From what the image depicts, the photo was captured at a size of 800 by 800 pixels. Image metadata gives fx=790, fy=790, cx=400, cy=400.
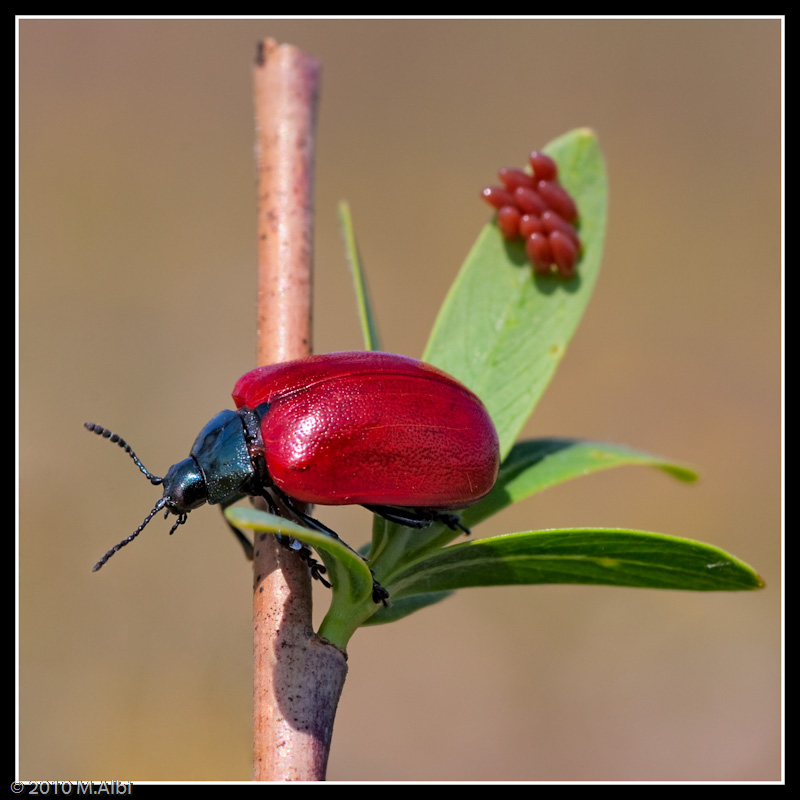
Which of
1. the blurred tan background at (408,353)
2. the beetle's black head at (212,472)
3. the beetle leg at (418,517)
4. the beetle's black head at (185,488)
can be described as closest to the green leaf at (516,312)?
the beetle leg at (418,517)

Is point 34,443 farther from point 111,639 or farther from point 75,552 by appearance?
point 111,639

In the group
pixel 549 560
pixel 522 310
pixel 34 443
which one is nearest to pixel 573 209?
pixel 522 310

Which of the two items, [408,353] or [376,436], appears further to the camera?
[408,353]

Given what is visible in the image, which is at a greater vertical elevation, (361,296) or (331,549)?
(361,296)

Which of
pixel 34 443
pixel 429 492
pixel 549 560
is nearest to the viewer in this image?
pixel 549 560

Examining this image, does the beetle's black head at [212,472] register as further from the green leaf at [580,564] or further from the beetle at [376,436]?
the green leaf at [580,564]

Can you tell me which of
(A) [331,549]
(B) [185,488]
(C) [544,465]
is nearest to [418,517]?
(C) [544,465]

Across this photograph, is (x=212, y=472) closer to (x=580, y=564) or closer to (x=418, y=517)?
(x=418, y=517)
